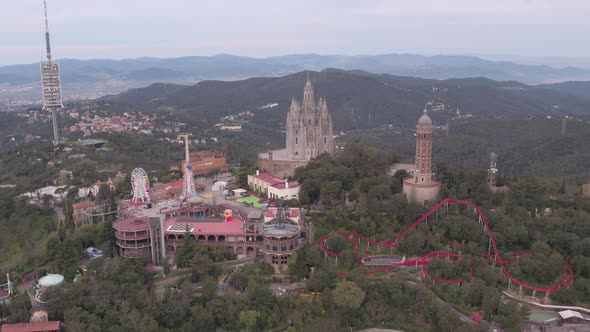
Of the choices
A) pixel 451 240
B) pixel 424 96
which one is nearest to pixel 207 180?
pixel 451 240

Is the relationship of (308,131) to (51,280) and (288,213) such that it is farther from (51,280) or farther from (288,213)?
(51,280)

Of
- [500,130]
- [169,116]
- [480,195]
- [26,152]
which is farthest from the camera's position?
[169,116]

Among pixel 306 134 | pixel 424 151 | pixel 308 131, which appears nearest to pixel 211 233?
pixel 424 151

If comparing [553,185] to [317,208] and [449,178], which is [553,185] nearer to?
[449,178]

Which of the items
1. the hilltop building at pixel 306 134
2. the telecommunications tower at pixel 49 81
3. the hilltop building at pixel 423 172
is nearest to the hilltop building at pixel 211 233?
the hilltop building at pixel 423 172

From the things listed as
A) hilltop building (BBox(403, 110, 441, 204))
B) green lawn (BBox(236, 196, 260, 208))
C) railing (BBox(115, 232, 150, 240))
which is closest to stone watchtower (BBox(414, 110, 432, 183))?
hilltop building (BBox(403, 110, 441, 204))

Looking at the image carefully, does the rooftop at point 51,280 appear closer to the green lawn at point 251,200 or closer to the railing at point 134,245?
the railing at point 134,245
